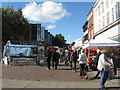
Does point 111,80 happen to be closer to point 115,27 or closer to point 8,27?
point 115,27

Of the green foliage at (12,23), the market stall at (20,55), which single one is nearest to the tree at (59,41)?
the green foliage at (12,23)

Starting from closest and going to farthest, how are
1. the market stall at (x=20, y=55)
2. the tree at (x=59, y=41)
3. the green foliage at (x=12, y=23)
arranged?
the market stall at (x=20, y=55) → the green foliage at (x=12, y=23) → the tree at (x=59, y=41)

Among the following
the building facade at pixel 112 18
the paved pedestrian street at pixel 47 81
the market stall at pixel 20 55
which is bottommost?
the paved pedestrian street at pixel 47 81

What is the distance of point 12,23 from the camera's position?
143 ft

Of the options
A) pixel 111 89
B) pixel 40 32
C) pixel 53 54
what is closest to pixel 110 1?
pixel 53 54

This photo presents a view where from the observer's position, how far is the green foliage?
4209cm

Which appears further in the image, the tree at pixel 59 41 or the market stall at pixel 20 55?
the tree at pixel 59 41

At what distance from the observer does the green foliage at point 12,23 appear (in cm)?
4209

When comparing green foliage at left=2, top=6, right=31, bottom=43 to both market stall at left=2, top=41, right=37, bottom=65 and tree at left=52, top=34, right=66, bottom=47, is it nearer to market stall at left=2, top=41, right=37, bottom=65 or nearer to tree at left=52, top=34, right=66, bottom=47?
market stall at left=2, top=41, right=37, bottom=65

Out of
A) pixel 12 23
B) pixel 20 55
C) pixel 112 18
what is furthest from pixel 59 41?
pixel 20 55

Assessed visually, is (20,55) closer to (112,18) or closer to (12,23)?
(112,18)

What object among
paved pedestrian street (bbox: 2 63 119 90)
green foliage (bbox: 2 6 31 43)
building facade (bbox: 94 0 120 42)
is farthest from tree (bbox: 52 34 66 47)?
paved pedestrian street (bbox: 2 63 119 90)

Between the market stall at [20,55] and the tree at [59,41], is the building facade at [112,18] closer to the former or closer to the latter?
the market stall at [20,55]

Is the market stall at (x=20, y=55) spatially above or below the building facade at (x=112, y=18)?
below
